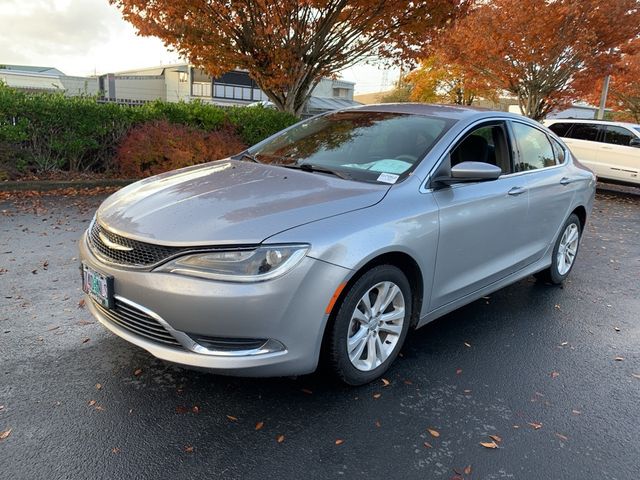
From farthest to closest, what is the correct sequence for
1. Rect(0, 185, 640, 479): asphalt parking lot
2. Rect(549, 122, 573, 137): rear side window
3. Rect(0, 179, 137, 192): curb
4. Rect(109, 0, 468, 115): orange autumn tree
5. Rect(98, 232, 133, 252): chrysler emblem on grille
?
Rect(549, 122, 573, 137): rear side window, Rect(109, 0, 468, 115): orange autumn tree, Rect(0, 179, 137, 192): curb, Rect(98, 232, 133, 252): chrysler emblem on grille, Rect(0, 185, 640, 479): asphalt parking lot

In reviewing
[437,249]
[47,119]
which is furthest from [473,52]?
[437,249]

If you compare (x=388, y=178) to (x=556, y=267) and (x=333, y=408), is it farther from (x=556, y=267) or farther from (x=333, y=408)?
(x=556, y=267)

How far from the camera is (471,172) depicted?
3307mm

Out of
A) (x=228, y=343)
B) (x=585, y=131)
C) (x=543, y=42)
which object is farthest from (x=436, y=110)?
(x=543, y=42)

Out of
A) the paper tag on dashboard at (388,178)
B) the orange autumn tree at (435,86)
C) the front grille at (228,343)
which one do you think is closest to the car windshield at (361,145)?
the paper tag on dashboard at (388,178)

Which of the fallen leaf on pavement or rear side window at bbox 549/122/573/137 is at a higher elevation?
rear side window at bbox 549/122/573/137

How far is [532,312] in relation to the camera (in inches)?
175

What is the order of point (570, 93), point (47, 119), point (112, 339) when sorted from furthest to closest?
1. point (570, 93)
2. point (47, 119)
3. point (112, 339)

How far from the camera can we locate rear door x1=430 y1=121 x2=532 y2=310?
11.0ft

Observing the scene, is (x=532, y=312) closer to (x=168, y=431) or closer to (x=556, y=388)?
(x=556, y=388)

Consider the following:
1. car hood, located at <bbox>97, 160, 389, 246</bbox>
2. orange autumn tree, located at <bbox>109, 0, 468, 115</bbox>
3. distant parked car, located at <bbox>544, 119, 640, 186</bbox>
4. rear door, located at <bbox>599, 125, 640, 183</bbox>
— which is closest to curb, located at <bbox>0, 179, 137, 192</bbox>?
orange autumn tree, located at <bbox>109, 0, 468, 115</bbox>

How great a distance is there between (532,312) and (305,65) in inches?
331

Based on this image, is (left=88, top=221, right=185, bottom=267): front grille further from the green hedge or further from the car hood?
the green hedge

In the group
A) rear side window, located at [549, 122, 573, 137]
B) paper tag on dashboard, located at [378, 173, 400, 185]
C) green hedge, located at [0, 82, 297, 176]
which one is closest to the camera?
paper tag on dashboard, located at [378, 173, 400, 185]
